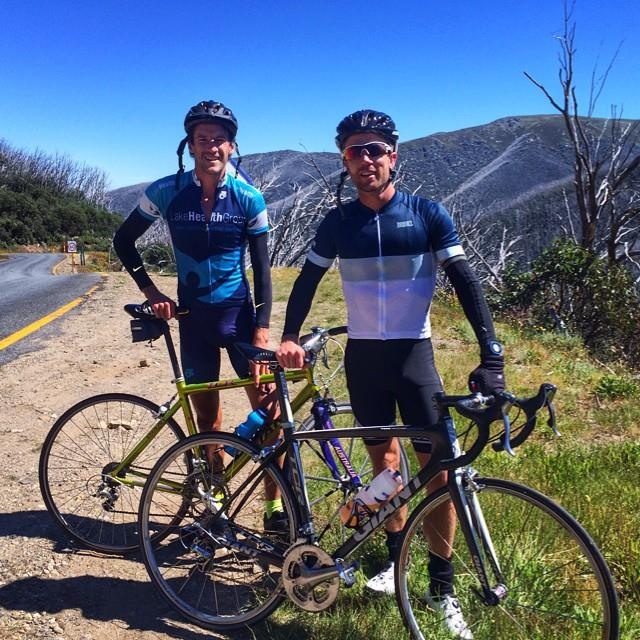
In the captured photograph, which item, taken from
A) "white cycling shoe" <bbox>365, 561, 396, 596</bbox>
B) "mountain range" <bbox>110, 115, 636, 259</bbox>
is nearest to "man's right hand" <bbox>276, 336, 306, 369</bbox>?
"white cycling shoe" <bbox>365, 561, 396, 596</bbox>

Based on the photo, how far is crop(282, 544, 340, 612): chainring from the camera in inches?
98.6

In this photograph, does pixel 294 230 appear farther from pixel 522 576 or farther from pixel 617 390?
pixel 522 576

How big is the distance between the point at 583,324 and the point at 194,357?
1128cm

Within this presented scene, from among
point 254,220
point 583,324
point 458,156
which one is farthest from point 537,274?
point 458,156

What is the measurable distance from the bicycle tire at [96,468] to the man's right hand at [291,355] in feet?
3.29

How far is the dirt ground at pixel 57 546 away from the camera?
2.73 meters

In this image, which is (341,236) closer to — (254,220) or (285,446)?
(254,220)

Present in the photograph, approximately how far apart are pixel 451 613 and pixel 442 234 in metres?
1.64

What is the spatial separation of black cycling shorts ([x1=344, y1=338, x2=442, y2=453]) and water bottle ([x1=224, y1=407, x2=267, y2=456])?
46cm

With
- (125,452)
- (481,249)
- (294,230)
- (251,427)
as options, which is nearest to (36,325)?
(125,452)

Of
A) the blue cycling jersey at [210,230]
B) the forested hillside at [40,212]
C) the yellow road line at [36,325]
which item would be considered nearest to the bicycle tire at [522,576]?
the blue cycling jersey at [210,230]

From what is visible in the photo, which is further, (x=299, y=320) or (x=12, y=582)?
(x=12, y=582)

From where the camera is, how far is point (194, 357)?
11.0ft

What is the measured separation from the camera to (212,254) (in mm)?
3266
